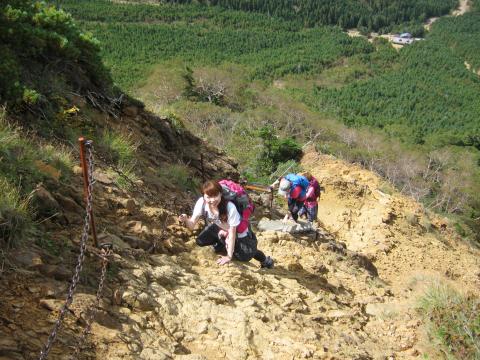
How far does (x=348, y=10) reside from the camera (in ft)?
343

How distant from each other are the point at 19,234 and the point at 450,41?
10664 cm

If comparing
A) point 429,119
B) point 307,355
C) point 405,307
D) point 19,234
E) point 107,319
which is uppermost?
point 19,234

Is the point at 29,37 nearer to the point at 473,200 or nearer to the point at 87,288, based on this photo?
the point at 87,288

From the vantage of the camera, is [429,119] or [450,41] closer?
[429,119]

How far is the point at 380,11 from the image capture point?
362ft

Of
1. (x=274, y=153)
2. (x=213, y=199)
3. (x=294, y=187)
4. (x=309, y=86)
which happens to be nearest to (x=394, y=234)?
(x=294, y=187)

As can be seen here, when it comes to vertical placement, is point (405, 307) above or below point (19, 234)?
below

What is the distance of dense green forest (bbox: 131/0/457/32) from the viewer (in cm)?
9694

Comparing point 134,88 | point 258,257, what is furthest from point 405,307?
point 134,88

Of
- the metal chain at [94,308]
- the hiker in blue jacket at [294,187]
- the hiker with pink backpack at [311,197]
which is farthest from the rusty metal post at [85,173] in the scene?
the hiker with pink backpack at [311,197]

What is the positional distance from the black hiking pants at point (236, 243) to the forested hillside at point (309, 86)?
4671 millimetres

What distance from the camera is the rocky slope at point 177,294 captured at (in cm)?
290

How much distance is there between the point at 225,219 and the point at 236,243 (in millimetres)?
432

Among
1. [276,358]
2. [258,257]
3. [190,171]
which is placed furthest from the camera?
[190,171]
